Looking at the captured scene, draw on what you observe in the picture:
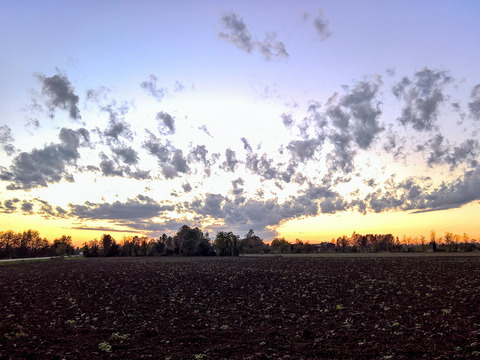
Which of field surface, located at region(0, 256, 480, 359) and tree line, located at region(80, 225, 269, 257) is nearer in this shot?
field surface, located at region(0, 256, 480, 359)

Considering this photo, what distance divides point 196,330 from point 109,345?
5.30 metres

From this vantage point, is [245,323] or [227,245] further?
[227,245]

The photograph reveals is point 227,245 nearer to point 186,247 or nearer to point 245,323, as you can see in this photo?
A: point 186,247

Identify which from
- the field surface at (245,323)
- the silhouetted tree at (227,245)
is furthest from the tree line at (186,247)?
the field surface at (245,323)

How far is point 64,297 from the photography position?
29641mm

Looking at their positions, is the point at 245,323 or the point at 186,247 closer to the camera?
the point at 245,323

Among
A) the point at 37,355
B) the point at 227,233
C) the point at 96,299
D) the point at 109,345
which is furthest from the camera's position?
the point at 227,233

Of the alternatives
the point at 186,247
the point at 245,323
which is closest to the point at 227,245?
the point at 186,247

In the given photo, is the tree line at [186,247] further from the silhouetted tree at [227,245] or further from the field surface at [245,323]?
the field surface at [245,323]

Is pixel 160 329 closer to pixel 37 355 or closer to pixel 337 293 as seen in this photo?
pixel 37 355

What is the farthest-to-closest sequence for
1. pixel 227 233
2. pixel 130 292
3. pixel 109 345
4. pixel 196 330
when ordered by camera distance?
1. pixel 227 233
2. pixel 130 292
3. pixel 196 330
4. pixel 109 345

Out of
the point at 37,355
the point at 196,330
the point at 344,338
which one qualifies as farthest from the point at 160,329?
the point at 344,338

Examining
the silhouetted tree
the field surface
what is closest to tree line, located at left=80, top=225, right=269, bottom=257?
the silhouetted tree

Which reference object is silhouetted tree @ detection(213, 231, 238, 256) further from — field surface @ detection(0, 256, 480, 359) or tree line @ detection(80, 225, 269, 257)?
field surface @ detection(0, 256, 480, 359)
